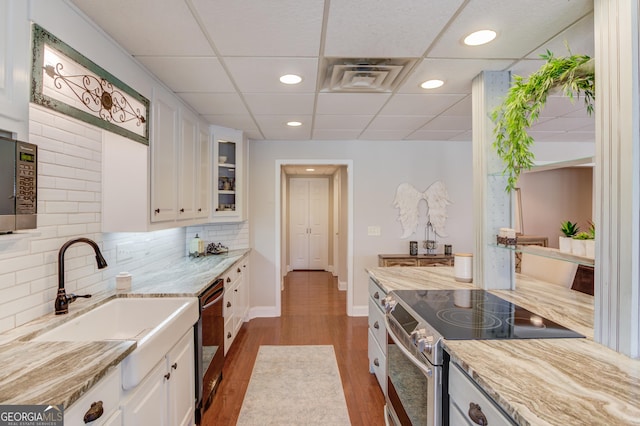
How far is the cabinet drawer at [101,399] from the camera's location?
94 centimetres

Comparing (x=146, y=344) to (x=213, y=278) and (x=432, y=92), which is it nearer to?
(x=213, y=278)

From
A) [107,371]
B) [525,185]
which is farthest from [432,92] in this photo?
[525,185]

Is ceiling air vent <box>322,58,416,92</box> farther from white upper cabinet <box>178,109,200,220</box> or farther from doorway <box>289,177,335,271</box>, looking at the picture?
doorway <box>289,177,335,271</box>

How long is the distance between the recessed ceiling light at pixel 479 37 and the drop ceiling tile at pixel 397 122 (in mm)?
1426

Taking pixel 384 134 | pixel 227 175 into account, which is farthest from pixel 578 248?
pixel 227 175

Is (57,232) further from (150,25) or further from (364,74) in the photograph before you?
(364,74)

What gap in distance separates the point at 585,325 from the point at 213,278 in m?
2.25

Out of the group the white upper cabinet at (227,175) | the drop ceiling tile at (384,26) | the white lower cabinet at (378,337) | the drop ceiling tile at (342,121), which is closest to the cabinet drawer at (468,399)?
the white lower cabinet at (378,337)

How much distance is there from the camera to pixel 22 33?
1.23 meters

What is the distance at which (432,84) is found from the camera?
236cm

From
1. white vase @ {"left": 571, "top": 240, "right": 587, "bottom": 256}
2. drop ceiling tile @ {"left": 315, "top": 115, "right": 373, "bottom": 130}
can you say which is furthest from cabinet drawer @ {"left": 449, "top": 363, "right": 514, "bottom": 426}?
drop ceiling tile @ {"left": 315, "top": 115, "right": 373, "bottom": 130}

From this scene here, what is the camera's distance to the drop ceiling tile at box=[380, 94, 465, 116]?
2.63m

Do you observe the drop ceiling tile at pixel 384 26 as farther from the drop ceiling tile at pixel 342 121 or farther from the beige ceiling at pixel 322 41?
the drop ceiling tile at pixel 342 121

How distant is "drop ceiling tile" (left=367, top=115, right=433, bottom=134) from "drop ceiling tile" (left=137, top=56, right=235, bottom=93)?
157 centimetres
